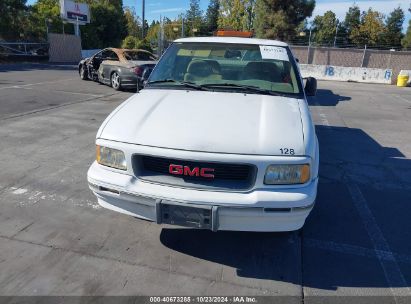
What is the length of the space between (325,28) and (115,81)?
65.1 metres

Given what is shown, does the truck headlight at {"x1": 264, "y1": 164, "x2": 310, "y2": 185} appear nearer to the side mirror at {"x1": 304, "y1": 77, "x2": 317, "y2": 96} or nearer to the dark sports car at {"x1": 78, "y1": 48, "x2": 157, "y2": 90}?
the side mirror at {"x1": 304, "y1": 77, "x2": 317, "y2": 96}

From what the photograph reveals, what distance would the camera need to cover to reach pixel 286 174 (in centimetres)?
285

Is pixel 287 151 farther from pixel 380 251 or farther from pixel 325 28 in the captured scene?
pixel 325 28

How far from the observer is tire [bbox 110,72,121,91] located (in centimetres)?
1317

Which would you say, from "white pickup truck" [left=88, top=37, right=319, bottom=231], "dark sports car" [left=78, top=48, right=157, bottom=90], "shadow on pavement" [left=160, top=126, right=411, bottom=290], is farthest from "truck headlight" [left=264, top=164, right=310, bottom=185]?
"dark sports car" [left=78, top=48, right=157, bottom=90]

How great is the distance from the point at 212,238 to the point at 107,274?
3.45 ft

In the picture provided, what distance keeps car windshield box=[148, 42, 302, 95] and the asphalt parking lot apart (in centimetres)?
154

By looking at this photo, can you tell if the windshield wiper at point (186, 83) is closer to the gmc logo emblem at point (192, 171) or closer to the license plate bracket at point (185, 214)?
the gmc logo emblem at point (192, 171)

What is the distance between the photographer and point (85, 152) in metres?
5.90

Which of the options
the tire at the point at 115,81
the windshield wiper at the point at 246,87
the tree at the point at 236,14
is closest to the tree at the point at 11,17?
the tire at the point at 115,81

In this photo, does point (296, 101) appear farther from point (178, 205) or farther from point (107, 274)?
point (107, 274)

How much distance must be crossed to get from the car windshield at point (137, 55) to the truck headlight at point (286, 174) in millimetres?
11490

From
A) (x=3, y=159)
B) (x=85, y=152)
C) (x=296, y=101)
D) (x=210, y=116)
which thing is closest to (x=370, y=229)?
(x=296, y=101)

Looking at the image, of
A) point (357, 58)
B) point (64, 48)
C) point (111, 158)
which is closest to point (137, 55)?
point (111, 158)
